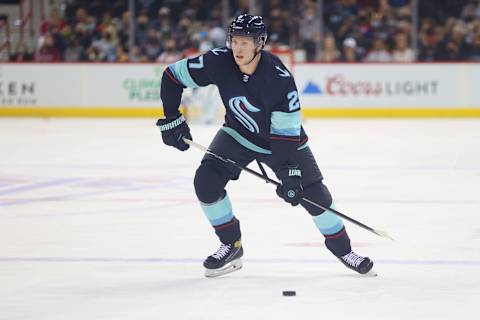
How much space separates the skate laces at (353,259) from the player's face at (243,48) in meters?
1.09

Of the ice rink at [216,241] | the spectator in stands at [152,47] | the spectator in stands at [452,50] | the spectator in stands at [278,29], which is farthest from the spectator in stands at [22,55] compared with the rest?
the spectator in stands at [452,50]

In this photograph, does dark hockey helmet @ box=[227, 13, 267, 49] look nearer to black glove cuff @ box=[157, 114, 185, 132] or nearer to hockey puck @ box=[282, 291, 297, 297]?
black glove cuff @ box=[157, 114, 185, 132]

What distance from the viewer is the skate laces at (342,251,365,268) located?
5430mm

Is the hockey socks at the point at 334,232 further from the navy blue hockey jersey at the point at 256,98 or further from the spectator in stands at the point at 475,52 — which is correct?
the spectator in stands at the point at 475,52

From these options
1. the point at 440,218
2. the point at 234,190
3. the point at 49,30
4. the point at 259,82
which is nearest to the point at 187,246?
the point at 259,82

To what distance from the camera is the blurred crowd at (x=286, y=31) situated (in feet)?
59.9

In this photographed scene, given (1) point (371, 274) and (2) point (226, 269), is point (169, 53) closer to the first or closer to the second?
(2) point (226, 269)

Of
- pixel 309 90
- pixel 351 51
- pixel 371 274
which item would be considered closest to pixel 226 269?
pixel 371 274

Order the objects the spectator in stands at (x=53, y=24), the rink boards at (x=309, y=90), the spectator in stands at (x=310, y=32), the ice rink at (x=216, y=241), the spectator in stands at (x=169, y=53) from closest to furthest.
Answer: the ice rink at (x=216, y=241) < the rink boards at (x=309, y=90) < the spectator in stands at (x=310, y=32) < the spectator in stands at (x=169, y=53) < the spectator in stands at (x=53, y=24)

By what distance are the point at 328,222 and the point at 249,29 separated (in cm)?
105

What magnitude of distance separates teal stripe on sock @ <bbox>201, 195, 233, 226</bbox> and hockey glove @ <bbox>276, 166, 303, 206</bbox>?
0.38 metres

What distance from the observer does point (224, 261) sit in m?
5.51

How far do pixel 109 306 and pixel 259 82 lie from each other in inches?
50.8

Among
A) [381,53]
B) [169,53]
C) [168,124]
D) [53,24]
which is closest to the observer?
[168,124]
